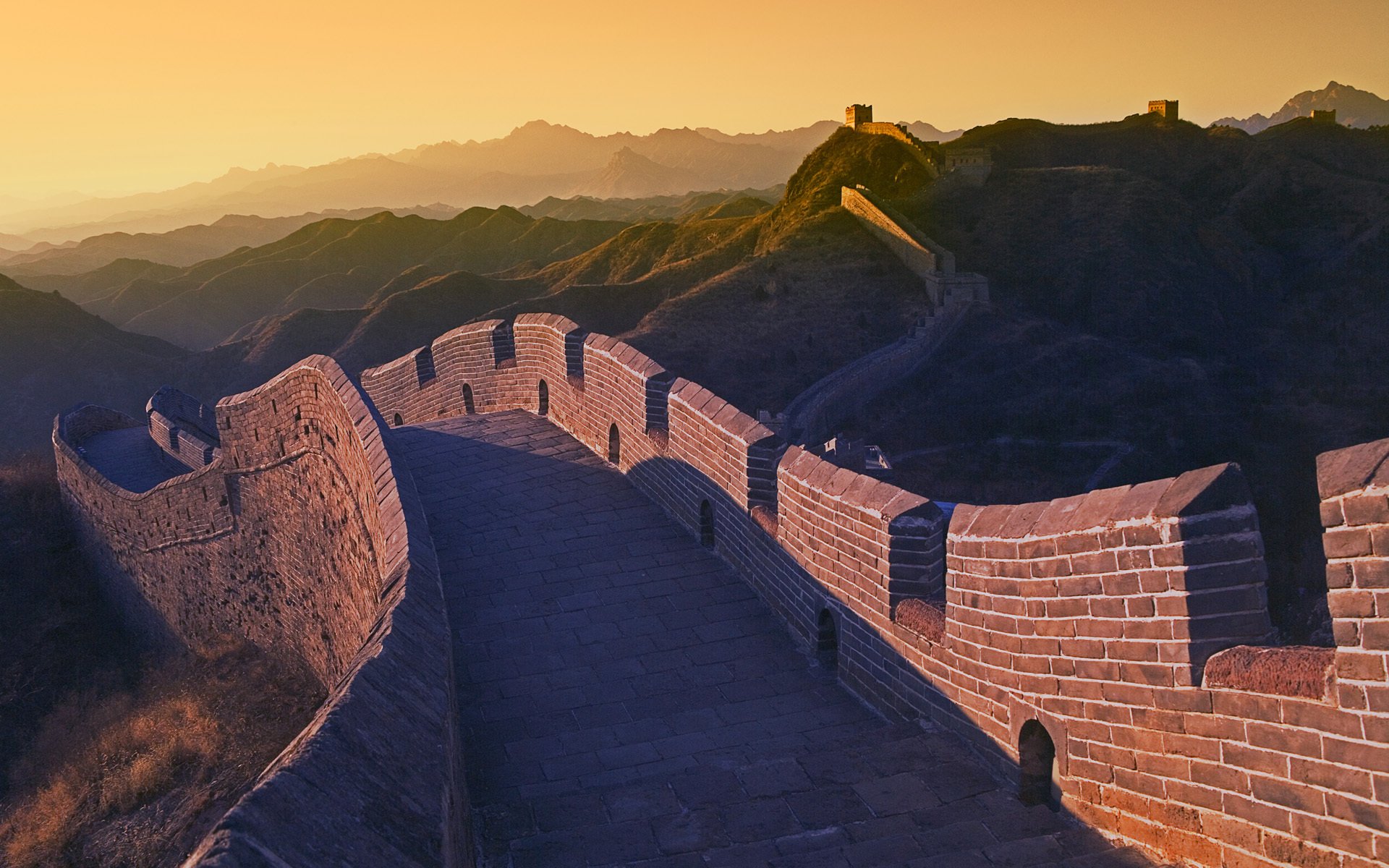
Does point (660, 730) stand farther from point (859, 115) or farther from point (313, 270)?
point (313, 270)

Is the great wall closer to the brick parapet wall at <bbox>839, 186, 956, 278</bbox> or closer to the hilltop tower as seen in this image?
the brick parapet wall at <bbox>839, 186, 956, 278</bbox>

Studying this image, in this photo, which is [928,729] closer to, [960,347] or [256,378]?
[960,347]

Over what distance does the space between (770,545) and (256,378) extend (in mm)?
48913

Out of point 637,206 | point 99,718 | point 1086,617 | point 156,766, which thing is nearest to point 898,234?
point 99,718

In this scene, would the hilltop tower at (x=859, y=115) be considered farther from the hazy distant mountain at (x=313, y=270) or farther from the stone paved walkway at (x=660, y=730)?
the stone paved walkway at (x=660, y=730)

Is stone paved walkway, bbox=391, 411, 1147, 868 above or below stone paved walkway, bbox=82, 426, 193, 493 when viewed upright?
below

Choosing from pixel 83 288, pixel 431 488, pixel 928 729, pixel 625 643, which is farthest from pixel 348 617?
pixel 83 288

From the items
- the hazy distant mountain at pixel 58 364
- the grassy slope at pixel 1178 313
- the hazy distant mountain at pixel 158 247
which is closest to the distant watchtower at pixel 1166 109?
the grassy slope at pixel 1178 313

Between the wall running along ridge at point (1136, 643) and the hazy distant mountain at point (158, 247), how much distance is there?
376 feet

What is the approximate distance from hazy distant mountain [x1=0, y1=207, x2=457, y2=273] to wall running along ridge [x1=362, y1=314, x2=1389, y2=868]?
114464 millimetres

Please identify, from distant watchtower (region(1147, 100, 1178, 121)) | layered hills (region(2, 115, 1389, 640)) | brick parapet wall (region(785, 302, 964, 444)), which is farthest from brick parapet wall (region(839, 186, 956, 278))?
distant watchtower (region(1147, 100, 1178, 121))

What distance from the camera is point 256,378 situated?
5062cm

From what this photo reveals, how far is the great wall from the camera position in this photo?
2.83 metres

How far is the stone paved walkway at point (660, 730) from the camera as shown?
389 centimetres
